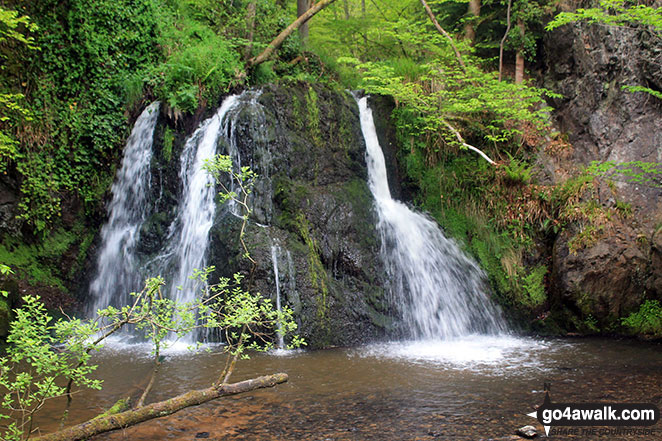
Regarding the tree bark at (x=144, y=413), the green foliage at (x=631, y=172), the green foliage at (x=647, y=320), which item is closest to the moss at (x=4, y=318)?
the tree bark at (x=144, y=413)

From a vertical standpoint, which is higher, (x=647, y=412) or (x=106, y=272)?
(x=106, y=272)

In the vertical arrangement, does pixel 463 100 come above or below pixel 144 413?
above

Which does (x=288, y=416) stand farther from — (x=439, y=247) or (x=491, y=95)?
(x=491, y=95)

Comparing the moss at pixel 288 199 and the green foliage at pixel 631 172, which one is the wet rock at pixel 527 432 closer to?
the moss at pixel 288 199

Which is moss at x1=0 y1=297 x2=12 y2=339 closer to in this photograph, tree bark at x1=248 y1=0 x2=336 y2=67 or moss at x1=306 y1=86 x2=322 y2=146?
→ moss at x1=306 y1=86 x2=322 y2=146

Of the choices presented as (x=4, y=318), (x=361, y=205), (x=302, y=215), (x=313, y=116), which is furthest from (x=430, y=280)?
(x=4, y=318)

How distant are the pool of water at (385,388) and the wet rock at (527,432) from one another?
8 cm

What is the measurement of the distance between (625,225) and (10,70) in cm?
1109

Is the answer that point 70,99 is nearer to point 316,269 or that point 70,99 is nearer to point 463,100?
point 316,269

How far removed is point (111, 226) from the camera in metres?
7.96

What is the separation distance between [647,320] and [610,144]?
368 centimetres

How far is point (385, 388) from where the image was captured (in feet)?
14.8

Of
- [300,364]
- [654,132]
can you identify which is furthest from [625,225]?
[300,364]

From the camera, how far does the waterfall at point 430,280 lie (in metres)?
7.29
